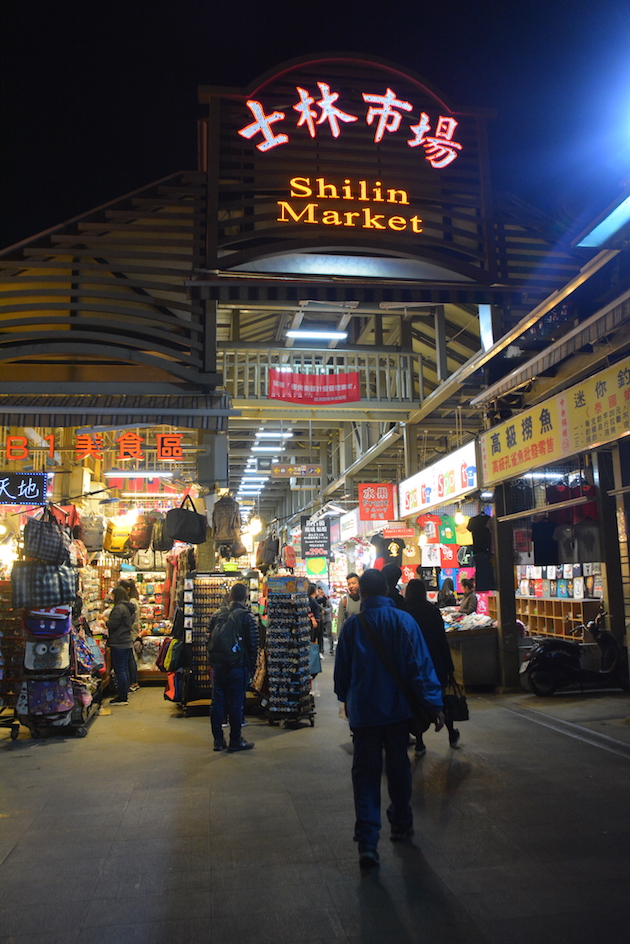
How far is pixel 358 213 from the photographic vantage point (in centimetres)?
769

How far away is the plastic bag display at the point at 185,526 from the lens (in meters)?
9.40

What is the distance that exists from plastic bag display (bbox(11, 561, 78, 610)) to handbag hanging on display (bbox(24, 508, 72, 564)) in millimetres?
157

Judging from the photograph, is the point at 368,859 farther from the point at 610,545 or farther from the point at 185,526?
the point at 610,545

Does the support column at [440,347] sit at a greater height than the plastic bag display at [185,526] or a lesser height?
greater

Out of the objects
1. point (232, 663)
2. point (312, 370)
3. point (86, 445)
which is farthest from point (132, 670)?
point (312, 370)

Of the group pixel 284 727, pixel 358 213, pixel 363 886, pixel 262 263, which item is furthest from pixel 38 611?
pixel 358 213

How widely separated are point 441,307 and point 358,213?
646 cm

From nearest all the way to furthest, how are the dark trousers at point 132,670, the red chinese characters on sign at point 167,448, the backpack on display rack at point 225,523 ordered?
the backpack on display rack at point 225,523, the dark trousers at point 132,670, the red chinese characters on sign at point 167,448

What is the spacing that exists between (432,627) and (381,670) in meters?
2.24

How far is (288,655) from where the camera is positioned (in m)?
8.61

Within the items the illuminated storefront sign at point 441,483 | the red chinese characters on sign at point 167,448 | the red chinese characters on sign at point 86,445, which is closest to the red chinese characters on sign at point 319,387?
the illuminated storefront sign at point 441,483

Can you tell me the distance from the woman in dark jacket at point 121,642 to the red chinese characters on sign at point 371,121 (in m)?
7.19

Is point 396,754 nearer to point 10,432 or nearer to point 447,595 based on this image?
point 447,595

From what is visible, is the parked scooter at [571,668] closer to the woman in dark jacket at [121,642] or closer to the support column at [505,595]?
the support column at [505,595]
